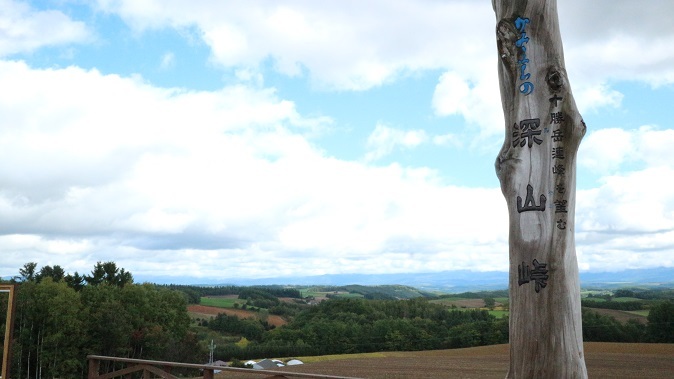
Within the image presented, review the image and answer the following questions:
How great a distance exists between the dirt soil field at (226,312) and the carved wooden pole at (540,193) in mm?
57251

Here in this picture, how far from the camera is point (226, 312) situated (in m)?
62.8

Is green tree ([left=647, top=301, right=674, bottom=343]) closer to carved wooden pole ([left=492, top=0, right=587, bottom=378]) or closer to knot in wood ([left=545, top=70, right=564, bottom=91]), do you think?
carved wooden pole ([left=492, top=0, right=587, bottom=378])

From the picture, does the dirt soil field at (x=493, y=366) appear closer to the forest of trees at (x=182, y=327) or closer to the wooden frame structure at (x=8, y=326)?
the forest of trees at (x=182, y=327)

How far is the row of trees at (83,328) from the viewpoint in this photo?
36.6 metres

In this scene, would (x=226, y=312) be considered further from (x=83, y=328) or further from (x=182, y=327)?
(x=83, y=328)

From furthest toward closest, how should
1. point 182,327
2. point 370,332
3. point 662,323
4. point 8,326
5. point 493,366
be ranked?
point 370,332, point 182,327, point 662,323, point 493,366, point 8,326

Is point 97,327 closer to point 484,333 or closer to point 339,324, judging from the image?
point 339,324

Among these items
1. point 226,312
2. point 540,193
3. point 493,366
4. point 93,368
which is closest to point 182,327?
point 226,312

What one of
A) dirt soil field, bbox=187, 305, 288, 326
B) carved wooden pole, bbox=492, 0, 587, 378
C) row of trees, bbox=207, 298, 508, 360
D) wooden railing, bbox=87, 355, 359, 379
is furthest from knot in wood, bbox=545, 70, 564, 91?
dirt soil field, bbox=187, 305, 288, 326

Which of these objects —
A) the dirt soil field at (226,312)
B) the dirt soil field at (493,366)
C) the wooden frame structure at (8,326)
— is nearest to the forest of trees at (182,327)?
Result: the dirt soil field at (226,312)

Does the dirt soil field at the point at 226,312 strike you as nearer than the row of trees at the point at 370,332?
No

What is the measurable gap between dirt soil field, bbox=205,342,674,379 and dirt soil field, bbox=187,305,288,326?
2729 centimetres

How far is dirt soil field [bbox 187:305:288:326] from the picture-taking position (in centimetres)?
6084

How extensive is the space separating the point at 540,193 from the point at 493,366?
26065 millimetres
